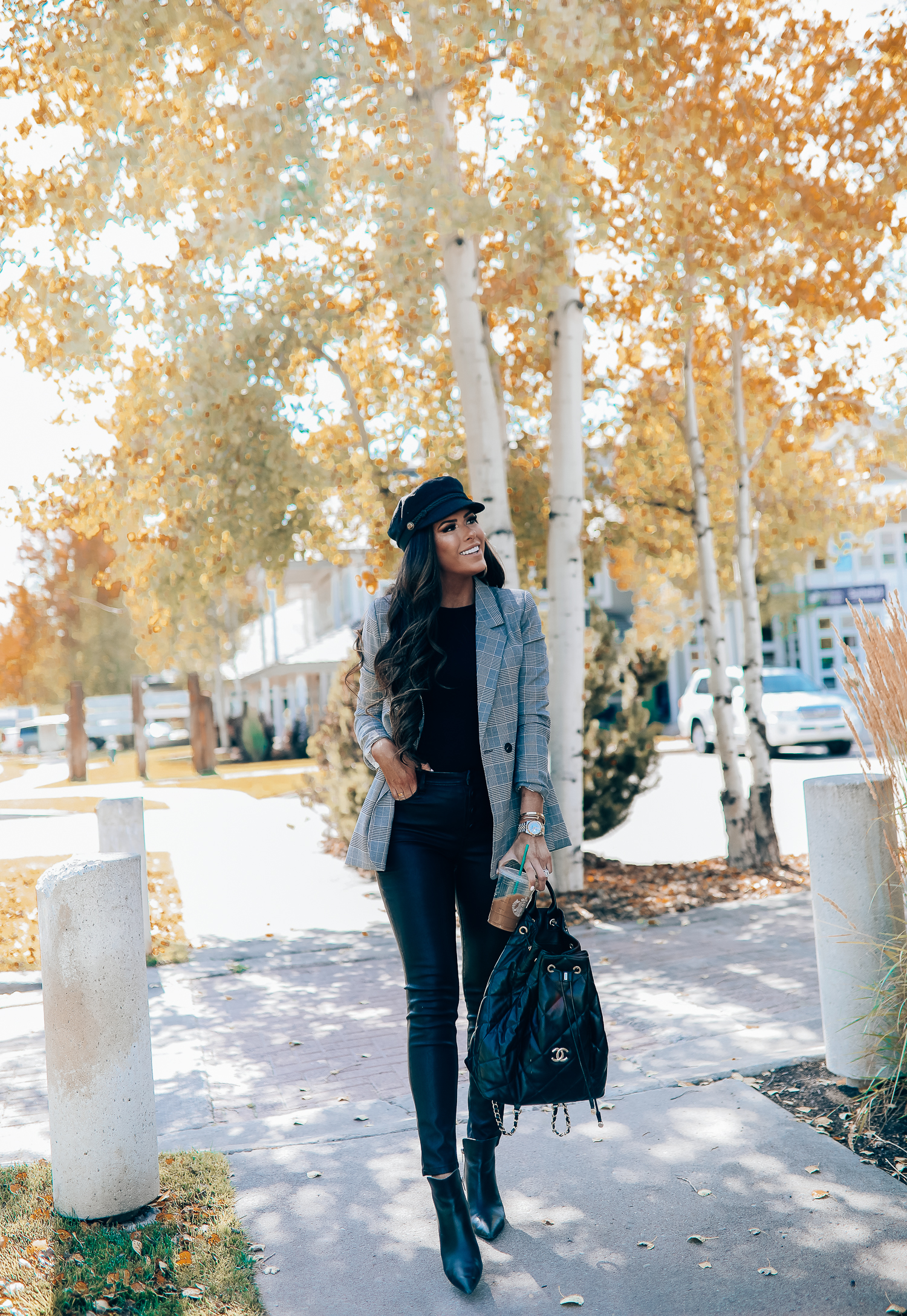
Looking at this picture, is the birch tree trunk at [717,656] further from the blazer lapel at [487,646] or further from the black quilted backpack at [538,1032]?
the black quilted backpack at [538,1032]

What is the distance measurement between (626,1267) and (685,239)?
23.1 feet

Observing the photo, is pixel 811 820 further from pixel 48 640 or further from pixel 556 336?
pixel 48 640

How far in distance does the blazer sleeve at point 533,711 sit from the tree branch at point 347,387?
5.90m

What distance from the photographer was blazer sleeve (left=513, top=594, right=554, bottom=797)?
304 cm

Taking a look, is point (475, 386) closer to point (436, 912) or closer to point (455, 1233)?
Result: point (436, 912)

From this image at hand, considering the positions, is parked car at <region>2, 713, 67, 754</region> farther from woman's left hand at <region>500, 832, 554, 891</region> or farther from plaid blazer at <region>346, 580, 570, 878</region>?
woman's left hand at <region>500, 832, 554, 891</region>

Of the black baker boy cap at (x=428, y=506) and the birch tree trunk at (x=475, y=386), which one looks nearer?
the black baker boy cap at (x=428, y=506)

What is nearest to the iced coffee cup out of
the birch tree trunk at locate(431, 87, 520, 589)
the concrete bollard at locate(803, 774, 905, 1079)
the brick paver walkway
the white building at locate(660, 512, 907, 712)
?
the concrete bollard at locate(803, 774, 905, 1079)

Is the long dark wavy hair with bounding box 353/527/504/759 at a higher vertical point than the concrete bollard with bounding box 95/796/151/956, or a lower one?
higher

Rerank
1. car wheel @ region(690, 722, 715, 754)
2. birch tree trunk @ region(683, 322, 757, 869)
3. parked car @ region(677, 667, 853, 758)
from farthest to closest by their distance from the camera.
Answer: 1. car wheel @ region(690, 722, 715, 754)
2. parked car @ region(677, 667, 853, 758)
3. birch tree trunk @ region(683, 322, 757, 869)

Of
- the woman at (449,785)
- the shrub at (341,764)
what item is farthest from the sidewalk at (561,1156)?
the shrub at (341,764)

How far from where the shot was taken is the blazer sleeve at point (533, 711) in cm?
304

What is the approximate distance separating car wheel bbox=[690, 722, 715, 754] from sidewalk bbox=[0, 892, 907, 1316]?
17.0 m

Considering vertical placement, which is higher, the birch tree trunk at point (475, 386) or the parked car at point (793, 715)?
the birch tree trunk at point (475, 386)
